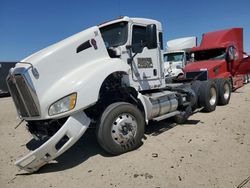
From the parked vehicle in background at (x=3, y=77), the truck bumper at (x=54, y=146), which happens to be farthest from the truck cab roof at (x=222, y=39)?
the parked vehicle in background at (x=3, y=77)

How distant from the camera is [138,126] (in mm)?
4648

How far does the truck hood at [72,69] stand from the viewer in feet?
12.4

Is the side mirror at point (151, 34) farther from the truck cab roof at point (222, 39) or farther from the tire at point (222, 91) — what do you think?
the truck cab roof at point (222, 39)

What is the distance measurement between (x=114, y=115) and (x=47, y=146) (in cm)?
123

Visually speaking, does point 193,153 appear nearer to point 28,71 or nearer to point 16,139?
point 28,71

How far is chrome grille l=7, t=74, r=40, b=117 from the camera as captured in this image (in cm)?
381

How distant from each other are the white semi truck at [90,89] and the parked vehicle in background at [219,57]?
485 cm

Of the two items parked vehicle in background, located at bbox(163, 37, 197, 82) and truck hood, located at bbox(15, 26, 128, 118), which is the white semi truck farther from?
parked vehicle in background, located at bbox(163, 37, 197, 82)

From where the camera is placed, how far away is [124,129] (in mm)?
4422

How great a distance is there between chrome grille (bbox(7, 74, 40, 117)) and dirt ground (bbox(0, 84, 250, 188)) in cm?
105

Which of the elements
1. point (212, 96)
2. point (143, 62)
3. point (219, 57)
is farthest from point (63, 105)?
point (219, 57)

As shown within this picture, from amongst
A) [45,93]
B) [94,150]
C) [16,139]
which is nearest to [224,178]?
[94,150]

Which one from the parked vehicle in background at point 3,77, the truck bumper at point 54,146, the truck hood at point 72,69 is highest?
the truck hood at point 72,69

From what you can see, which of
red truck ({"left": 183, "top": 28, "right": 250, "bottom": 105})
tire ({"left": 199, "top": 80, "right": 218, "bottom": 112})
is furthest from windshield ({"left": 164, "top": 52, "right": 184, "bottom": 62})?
tire ({"left": 199, "top": 80, "right": 218, "bottom": 112})
